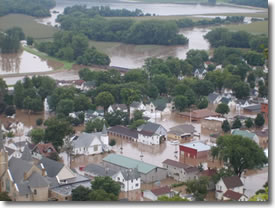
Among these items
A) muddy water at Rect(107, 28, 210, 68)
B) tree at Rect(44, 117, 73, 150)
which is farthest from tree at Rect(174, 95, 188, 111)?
muddy water at Rect(107, 28, 210, 68)

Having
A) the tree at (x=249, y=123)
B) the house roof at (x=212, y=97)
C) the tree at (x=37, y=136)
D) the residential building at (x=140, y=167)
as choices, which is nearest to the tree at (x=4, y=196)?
the residential building at (x=140, y=167)

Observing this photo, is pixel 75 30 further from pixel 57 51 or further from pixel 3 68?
pixel 3 68

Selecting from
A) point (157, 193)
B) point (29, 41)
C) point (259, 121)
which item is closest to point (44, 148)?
point (157, 193)

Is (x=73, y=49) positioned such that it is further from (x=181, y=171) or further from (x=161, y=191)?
(x=161, y=191)

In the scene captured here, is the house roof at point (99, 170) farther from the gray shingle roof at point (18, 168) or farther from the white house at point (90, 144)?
the gray shingle roof at point (18, 168)

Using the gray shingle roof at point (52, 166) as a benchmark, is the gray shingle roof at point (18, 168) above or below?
above

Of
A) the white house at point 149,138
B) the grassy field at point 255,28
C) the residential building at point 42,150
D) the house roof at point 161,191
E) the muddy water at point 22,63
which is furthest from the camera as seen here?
the grassy field at point 255,28

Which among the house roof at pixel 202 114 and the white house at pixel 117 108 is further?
the white house at pixel 117 108
